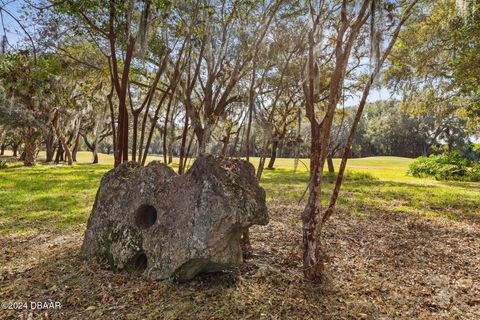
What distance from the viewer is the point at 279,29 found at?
9039 mm

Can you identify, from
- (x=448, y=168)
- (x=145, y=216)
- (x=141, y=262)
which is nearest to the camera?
(x=141, y=262)

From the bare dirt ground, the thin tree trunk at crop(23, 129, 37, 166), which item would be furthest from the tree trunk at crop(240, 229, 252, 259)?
the thin tree trunk at crop(23, 129, 37, 166)

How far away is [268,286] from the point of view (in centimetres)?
402

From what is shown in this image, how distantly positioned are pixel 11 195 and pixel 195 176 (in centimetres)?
959

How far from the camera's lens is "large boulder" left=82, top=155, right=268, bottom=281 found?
12.4ft

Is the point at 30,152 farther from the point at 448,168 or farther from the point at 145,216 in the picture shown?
the point at 448,168

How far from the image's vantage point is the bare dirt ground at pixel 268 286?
11.4ft

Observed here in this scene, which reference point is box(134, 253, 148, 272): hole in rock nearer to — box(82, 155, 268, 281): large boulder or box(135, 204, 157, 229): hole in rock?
box(82, 155, 268, 281): large boulder

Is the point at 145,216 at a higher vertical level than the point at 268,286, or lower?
higher

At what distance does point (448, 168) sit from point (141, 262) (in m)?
20.5

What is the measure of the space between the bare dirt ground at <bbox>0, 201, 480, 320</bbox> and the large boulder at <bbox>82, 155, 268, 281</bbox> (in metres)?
0.27

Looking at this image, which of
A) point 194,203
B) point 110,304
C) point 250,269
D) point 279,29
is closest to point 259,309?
point 250,269

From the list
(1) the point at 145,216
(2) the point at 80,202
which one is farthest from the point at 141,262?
(2) the point at 80,202

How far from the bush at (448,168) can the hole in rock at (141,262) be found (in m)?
20.3
